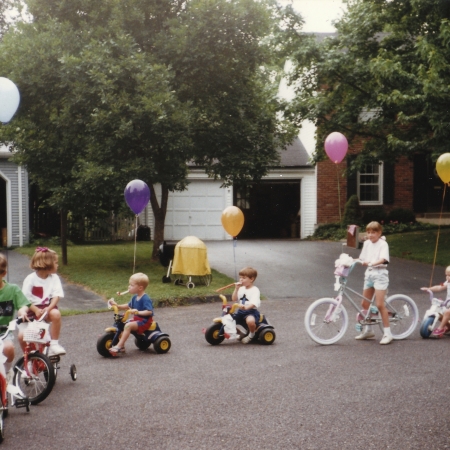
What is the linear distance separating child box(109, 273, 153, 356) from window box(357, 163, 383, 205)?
2048 cm

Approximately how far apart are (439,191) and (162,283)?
1696 centimetres

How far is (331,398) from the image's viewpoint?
615cm

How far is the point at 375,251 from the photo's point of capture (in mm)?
8859

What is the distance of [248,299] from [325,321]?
1021mm

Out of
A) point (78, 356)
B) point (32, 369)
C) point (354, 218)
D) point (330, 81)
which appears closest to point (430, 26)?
point (330, 81)

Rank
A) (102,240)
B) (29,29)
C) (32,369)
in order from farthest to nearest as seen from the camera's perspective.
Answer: (102,240) → (29,29) → (32,369)

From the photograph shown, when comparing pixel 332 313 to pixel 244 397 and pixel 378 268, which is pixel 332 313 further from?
pixel 244 397

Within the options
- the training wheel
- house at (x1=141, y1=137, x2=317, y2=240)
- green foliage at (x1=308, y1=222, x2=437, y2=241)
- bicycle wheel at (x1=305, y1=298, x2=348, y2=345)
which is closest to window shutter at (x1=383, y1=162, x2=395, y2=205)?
green foliage at (x1=308, y1=222, x2=437, y2=241)

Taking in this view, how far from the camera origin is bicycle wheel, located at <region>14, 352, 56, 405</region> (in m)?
6.08

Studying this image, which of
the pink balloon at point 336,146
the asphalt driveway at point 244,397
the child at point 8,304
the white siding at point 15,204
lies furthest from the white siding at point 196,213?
the child at point 8,304

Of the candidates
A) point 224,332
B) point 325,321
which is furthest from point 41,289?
point 325,321

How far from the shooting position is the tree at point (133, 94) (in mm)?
14562

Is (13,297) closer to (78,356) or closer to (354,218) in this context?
(78,356)

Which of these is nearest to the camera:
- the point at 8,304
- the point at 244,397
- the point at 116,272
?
the point at 8,304
